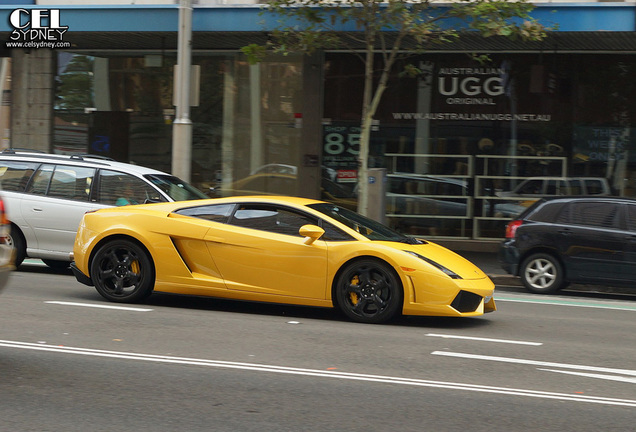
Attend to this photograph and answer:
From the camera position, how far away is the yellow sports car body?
851 centimetres

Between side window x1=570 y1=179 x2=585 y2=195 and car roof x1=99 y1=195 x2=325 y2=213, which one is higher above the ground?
side window x1=570 y1=179 x2=585 y2=195

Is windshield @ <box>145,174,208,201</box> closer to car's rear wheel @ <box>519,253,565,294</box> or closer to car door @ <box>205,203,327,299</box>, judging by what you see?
car door @ <box>205,203,327,299</box>

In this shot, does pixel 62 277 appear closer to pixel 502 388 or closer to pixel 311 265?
pixel 311 265

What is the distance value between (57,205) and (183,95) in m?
4.09

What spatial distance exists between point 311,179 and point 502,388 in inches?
515

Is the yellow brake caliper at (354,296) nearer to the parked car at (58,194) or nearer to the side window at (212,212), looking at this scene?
the side window at (212,212)

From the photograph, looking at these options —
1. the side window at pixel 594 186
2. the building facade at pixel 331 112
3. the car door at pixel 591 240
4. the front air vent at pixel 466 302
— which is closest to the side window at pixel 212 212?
the front air vent at pixel 466 302

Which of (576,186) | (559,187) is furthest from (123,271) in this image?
(576,186)

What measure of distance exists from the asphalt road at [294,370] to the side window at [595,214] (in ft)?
9.25

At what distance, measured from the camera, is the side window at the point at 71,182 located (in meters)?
11.8

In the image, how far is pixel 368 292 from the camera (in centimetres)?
862

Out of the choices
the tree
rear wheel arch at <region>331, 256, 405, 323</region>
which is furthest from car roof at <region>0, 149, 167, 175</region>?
rear wheel arch at <region>331, 256, 405, 323</region>

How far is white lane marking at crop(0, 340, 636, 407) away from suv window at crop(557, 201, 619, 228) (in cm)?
671

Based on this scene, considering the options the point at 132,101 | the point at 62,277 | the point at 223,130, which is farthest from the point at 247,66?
the point at 62,277
